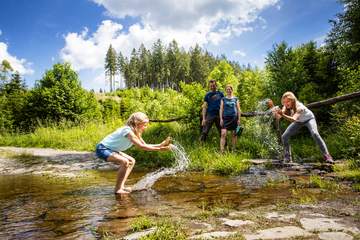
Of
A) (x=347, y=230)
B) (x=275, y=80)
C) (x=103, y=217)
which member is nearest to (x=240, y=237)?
(x=347, y=230)

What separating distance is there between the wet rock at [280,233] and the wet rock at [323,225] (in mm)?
127

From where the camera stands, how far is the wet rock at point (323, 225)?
3045 mm

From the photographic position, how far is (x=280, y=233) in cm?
303

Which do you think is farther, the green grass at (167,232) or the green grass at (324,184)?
the green grass at (324,184)

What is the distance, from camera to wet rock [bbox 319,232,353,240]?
2816mm

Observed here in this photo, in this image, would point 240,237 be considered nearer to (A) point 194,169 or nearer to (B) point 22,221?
(B) point 22,221

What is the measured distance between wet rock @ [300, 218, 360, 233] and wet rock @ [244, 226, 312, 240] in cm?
13

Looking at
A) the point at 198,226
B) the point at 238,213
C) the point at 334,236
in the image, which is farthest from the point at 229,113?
the point at 334,236

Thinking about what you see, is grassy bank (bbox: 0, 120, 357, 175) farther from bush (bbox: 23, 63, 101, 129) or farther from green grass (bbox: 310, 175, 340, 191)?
bush (bbox: 23, 63, 101, 129)

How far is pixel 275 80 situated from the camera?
11133mm

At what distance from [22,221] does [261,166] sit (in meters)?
5.03

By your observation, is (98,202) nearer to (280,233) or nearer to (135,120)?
(135,120)

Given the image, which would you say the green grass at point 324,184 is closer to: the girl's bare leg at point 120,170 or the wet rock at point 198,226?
the wet rock at point 198,226

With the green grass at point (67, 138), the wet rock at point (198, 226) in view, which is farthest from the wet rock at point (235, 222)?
the green grass at point (67, 138)
